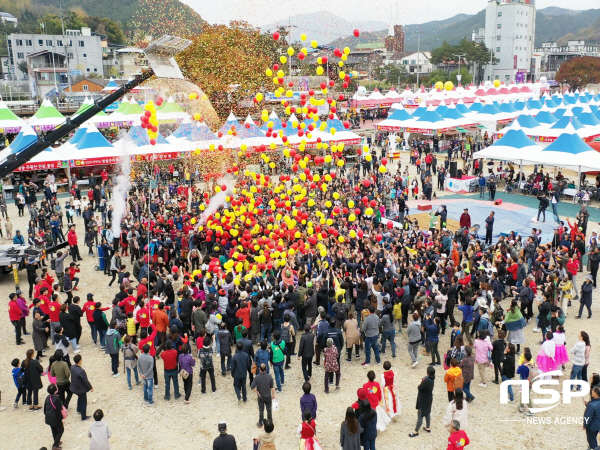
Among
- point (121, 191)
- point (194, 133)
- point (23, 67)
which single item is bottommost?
point (121, 191)

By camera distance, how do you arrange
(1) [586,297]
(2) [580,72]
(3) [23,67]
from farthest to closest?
(2) [580,72] → (3) [23,67] → (1) [586,297]

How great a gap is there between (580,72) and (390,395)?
9432 centimetres

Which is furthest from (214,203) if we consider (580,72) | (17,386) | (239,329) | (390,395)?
(580,72)

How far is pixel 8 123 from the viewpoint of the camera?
2738cm

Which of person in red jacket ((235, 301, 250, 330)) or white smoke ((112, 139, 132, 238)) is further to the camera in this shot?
white smoke ((112, 139, 132, 238))

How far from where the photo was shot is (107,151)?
21.4 meters

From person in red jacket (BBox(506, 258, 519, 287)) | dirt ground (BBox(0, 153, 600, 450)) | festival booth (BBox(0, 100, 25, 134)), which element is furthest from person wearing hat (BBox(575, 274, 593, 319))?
festival booth (BBox(0, 100, 25, 134))

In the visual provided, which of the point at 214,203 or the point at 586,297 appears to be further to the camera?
the point at 214,203

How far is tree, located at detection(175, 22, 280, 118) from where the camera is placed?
128 ft

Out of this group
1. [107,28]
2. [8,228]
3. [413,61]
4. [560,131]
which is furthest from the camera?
[413,61]

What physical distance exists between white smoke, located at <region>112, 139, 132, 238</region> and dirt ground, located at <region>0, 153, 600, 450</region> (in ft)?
22.0

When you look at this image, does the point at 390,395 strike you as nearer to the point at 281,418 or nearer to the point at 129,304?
the point at 281,418

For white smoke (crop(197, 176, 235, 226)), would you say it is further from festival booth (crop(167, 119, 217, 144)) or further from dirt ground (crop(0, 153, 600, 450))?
festival booth (crop(167, 119, 217, 144))

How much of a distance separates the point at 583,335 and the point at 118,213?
13331 millimetres
